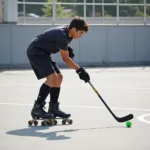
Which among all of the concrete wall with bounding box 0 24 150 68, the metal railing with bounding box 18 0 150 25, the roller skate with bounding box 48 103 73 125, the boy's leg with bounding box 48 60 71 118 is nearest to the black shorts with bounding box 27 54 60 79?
the boy's leg with bounding box 48 60 71 118

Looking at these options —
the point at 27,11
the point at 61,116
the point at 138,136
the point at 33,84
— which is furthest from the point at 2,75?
the point at 138,136

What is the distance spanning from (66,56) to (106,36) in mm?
15370

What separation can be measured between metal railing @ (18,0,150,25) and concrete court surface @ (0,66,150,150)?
604 cm

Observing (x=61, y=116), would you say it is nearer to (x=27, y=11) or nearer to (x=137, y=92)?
(x=137, y=92)

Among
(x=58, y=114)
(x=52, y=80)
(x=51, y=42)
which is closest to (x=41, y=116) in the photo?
(x=58, y=114)

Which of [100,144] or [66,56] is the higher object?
[66,56]

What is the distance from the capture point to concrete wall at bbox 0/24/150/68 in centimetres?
2247

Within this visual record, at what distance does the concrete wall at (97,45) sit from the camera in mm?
22469

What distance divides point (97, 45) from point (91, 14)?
1366 millimetres

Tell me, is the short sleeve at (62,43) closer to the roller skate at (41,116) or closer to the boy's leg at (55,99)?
the boy's leg at (55,99)

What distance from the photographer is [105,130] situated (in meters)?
8.30

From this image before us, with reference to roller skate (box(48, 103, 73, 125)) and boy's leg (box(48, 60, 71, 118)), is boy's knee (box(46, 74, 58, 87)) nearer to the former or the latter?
boy's leg (box(48, 60, 71, 118))

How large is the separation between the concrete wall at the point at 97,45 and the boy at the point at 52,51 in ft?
44.9

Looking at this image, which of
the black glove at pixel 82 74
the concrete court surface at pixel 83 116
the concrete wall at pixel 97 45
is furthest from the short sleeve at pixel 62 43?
the concrete wall at pixel 97 45
